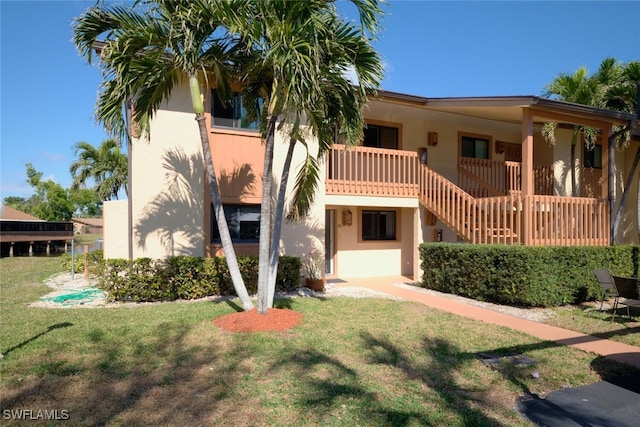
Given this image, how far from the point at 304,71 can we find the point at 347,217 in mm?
8263

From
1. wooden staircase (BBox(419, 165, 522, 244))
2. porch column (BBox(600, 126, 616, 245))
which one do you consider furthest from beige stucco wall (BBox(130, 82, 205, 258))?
porch column (BBox(600, 126, 616, 245))

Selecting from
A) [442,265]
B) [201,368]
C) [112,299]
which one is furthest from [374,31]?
[112,299]

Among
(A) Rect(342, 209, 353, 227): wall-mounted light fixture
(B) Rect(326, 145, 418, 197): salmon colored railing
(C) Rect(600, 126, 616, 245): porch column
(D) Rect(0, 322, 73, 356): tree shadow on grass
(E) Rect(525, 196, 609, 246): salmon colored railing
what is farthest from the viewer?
(A) Rect(342, 209, 353, 227): wall-mounted light fixture

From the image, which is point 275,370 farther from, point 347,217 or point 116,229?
point 347,217

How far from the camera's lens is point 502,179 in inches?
617

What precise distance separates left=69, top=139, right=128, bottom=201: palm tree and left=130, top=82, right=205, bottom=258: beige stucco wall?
18791mm

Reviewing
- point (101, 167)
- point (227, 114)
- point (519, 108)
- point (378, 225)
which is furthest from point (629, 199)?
point (101, 167)

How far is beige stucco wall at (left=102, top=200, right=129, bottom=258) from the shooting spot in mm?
11641

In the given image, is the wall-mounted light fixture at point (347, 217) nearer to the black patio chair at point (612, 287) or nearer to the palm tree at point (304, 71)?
the palm tree at point (304, 71)

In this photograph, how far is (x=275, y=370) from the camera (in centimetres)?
527

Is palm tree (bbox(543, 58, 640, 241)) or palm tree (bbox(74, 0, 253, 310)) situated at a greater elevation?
palm tree (bbox(543, 58, 640, 241))

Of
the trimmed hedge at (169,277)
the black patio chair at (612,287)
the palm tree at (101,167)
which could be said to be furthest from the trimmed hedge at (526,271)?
the palm tree at (101,167)

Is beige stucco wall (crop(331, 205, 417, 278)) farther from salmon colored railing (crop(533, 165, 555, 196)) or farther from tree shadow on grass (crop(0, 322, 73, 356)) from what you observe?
tree shadow on grass (crop(0, 322, 73, 356))

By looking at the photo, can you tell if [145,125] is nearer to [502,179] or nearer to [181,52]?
[181,52]
